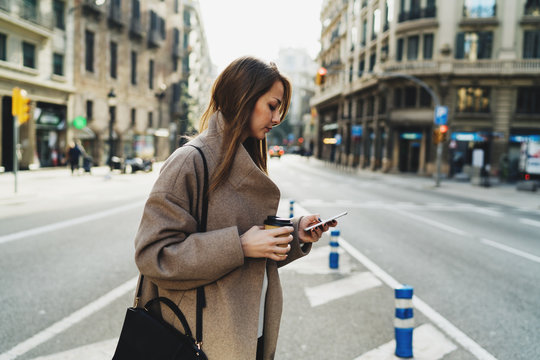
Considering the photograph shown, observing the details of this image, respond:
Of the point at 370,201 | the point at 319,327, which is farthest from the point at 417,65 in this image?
the point at 319,327

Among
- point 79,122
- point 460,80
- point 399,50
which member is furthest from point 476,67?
point 79,122

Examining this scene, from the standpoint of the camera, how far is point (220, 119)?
1760mm

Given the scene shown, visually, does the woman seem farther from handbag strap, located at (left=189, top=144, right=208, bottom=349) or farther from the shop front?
the shop front

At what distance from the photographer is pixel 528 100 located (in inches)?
1244

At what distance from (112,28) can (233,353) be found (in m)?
35.6

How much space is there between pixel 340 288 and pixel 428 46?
32.4 metres

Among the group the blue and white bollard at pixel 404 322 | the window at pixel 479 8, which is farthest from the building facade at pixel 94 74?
the window at pixel 479 8

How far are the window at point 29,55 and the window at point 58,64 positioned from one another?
1.96 meters

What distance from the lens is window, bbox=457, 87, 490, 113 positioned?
32.4m

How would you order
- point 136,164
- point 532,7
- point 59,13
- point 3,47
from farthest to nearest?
point 532,7 < point 59,13 < point 136,164 < point 3,47

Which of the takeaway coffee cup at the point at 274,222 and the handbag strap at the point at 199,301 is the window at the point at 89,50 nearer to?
the handbag strap at the point at 199,301

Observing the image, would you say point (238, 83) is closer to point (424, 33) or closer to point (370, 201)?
point (370, 201)

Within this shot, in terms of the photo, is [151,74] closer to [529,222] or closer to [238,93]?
[529,222]

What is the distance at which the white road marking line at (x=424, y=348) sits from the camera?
12.5 ft
